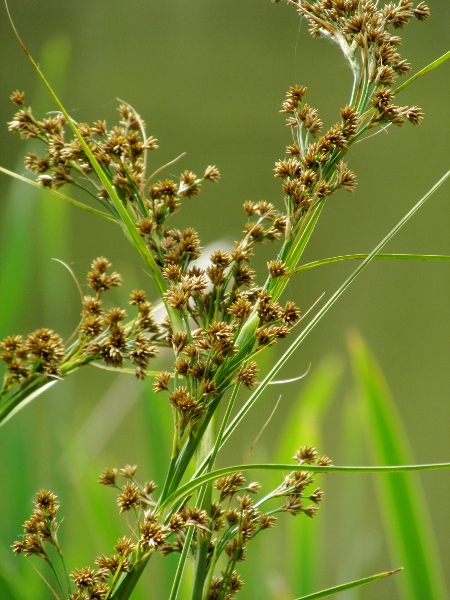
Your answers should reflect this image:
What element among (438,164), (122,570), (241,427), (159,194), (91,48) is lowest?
(122,570)

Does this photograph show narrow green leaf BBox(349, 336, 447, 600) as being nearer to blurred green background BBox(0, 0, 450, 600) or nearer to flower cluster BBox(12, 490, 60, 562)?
flower cluster BBox(12, 490, 60, 562)

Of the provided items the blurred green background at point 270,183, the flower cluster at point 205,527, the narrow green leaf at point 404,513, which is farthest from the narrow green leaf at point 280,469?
the blurred green background at point 270,183

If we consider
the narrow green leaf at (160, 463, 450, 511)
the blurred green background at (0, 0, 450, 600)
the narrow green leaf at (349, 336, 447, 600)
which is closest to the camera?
the narrow green leaf at (160, 463, 450, 511)

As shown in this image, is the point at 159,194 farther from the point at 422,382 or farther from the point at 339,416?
the point at 422,382

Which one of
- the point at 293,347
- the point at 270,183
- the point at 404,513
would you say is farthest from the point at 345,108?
→ the point at 270,183

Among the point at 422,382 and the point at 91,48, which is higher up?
the point at 91,48

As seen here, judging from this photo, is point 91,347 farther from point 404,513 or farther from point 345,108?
point 404,513

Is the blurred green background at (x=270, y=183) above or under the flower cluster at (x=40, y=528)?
above

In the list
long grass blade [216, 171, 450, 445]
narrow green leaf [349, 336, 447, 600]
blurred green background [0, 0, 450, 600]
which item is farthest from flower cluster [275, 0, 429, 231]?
blurred green background [0, 0, 450, 600]

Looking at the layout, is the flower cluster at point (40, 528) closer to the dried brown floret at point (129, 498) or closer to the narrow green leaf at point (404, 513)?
the dried brown floret at point (129, 498)

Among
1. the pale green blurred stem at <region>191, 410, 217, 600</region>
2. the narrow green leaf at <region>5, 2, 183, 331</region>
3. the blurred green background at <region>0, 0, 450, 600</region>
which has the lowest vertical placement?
the pale green blurred stem at <region>191, 410, 217, 600</region>

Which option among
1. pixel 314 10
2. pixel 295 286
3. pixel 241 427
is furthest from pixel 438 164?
pixel 314 10
